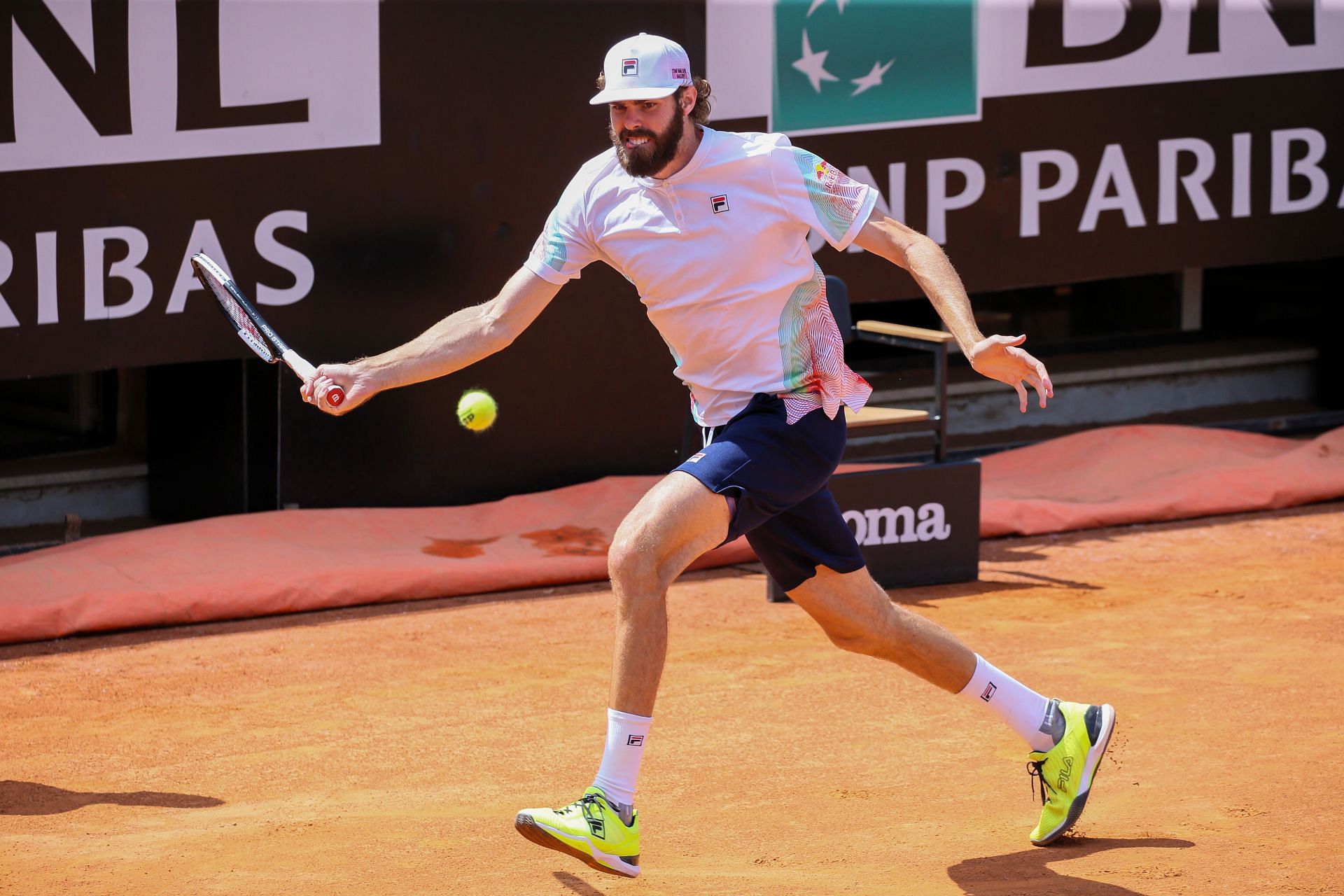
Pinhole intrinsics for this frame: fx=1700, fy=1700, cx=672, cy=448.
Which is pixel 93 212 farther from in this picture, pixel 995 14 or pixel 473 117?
pixel 995 14

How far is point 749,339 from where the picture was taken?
4.28 m

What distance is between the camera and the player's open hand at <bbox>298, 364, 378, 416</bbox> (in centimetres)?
413

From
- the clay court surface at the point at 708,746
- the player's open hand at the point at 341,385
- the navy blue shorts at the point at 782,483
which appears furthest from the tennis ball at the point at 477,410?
the clay court surface at the point at 708,746

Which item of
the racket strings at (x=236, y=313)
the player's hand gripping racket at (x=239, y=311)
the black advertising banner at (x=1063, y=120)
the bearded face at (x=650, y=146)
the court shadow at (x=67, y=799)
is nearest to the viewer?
the bearded face at (x=650, y=146)

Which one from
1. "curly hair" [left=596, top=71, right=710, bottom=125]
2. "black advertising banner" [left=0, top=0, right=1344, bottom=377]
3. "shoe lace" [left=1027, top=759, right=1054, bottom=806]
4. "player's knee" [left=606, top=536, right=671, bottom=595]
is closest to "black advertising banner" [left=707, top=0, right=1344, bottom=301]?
"black advertising banner" [left=0, top=0, right=1344, bottom=377]

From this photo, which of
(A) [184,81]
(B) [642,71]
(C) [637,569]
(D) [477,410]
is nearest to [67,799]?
(D) [477,410]

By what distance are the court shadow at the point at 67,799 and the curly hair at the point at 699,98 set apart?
240 cm

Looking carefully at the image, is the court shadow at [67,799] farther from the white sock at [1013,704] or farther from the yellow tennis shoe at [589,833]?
the white sock at [1013,704]

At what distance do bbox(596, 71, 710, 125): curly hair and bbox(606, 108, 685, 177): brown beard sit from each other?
0.06 metres

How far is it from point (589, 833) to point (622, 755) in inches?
7.8

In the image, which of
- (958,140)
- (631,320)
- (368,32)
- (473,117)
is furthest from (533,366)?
(958,140)

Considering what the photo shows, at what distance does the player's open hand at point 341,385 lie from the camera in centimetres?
413

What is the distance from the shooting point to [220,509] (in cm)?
809

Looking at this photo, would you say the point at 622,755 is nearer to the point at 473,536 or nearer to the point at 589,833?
the point at 589,833
